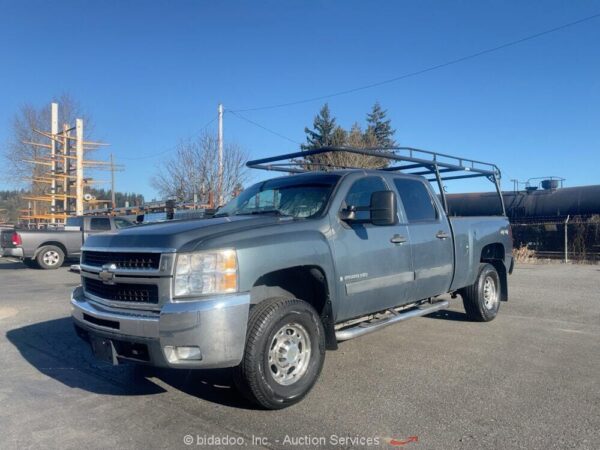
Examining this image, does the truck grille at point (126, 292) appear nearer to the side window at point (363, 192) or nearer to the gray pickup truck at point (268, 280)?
the gray pickup truck at point (268, 280)

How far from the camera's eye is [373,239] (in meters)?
4.93

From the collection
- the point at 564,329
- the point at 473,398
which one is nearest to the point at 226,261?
the point at 473,398

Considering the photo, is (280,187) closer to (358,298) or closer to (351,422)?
(358,298)

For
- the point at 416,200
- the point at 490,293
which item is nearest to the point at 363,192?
the point at 416,200

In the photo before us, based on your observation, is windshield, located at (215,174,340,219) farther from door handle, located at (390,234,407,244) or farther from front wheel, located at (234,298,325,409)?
front wheel, located at (234,298,325,409)

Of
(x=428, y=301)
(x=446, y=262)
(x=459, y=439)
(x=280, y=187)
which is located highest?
(x=280, y=187)

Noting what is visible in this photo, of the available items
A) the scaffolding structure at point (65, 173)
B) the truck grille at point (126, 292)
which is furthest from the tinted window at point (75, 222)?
the truck grille at point (126, 292)

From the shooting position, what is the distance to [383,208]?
4492 millimetres

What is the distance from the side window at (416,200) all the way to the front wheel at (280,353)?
2.07 m

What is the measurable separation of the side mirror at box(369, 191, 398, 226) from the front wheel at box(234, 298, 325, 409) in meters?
1.04

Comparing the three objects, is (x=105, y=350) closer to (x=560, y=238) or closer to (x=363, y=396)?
(x=363, y=396)

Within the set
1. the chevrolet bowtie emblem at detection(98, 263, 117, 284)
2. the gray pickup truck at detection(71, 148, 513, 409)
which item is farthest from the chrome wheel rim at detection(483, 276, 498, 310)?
the chevrolet bowtie emblem at detection(98, 263, 117, 284)

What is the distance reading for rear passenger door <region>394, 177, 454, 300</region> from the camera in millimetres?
5574

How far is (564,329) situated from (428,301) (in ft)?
6.73
